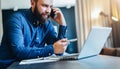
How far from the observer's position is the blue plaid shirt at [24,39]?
87.4 inches

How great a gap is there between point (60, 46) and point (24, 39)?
0.42 m

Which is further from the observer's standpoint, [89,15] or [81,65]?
[89,15]

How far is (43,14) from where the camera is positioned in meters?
2.42

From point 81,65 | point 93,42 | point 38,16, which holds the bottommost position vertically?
point 81,65

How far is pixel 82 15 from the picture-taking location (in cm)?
329

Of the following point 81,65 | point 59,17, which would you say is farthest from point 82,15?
point 81,65

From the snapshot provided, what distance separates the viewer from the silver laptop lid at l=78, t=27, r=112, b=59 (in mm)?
1473

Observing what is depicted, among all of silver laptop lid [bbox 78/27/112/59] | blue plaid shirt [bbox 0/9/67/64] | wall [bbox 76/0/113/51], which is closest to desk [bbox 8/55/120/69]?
silver laptop lid [bbox 78/27/112/59]

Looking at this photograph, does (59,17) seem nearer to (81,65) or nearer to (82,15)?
(82,15)

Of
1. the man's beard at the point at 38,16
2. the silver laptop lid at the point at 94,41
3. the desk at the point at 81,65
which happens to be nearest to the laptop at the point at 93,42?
the silver laptop lid at the point at 94,41

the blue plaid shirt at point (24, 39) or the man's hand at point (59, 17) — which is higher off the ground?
the man's hand at point (59, 17)

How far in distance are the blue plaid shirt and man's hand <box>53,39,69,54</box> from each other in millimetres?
42

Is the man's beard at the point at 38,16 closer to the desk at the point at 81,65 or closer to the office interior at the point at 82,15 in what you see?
the office interior at the point at 82,15

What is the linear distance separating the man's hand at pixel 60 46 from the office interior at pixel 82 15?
3.8 inches
